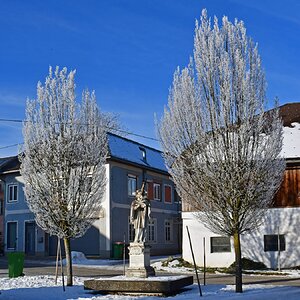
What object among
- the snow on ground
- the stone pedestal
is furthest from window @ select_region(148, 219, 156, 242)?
the stone pedestal

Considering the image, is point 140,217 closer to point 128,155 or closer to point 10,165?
point 128,155

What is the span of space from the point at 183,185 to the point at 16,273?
8.82 metres

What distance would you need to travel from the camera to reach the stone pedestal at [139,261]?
17.8 metres

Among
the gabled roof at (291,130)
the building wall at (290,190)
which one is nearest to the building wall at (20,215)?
the building wall at (290,190)

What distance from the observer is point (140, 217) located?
18.6 metres

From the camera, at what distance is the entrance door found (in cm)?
3956

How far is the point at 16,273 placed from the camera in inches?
888

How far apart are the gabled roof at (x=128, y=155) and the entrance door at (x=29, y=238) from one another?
416cm

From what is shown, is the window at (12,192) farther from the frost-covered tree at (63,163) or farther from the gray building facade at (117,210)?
the frost-covered tree at (63,163)

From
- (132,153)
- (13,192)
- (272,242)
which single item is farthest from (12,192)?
(272,242)

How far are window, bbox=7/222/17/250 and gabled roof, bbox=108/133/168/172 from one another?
384 inches

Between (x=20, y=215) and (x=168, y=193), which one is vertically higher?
(x=168, y=193)

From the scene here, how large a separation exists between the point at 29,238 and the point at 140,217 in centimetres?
2320

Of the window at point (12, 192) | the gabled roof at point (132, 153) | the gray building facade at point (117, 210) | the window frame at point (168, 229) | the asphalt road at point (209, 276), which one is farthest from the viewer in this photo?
the window frame at point (168, 229)
